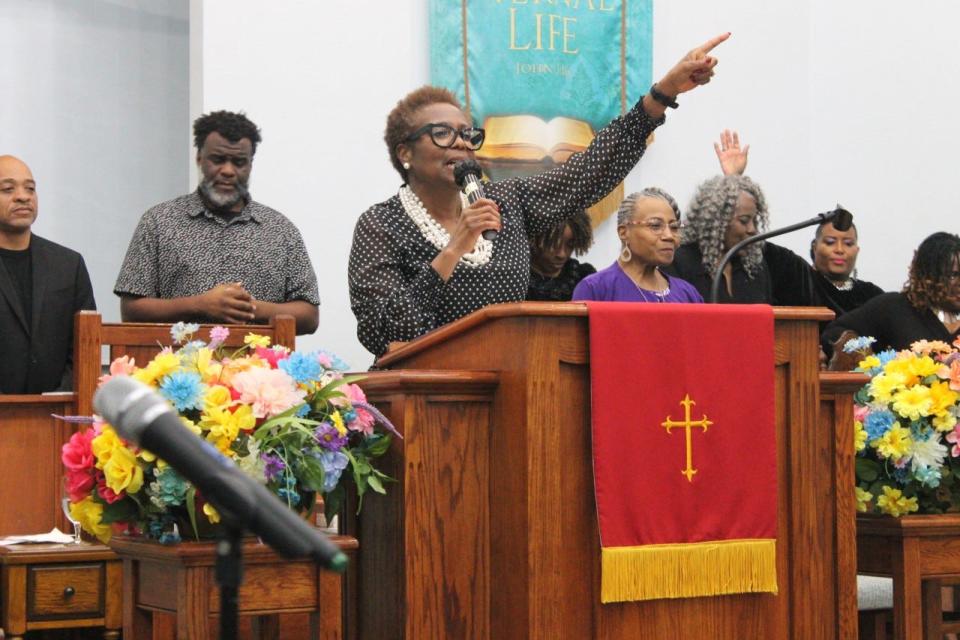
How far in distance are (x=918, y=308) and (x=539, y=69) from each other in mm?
2105

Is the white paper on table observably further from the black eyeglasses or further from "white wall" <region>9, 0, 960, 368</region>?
"white wall" <region>9, 0, 960, 368</region>

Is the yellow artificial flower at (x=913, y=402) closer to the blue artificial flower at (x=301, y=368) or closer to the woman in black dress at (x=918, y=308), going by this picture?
the blue artificial flower at (x=301, y=368)

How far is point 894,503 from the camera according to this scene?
140 inches

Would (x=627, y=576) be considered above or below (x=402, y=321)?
below

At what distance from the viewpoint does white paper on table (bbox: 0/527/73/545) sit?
3.73 meters

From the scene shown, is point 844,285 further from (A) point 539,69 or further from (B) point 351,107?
(B) point 351,107

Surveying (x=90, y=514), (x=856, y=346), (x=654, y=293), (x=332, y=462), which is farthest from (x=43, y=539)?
(x=856, y=346)

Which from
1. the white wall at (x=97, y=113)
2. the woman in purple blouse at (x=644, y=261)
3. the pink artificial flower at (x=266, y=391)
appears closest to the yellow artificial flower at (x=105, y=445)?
the pink artificial flower at (x=266, y=391)

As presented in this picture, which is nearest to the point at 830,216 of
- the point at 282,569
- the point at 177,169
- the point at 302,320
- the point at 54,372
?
the point at 302,320

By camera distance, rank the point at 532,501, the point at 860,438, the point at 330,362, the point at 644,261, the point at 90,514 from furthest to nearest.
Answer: the point at 644,261
the point at 860,438
the point at 330,362
the point at 90,514
the point at 532,501

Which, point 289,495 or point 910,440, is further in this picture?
point 910,440

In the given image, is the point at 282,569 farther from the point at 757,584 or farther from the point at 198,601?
the point at 757,584

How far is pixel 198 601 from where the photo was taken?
110 inches

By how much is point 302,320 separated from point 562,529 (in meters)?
2.19
